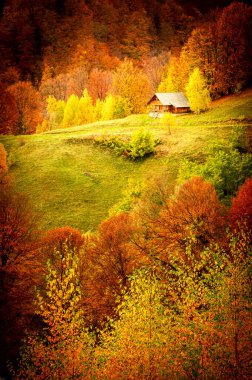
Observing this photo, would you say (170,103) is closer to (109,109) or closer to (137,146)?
(109,109)

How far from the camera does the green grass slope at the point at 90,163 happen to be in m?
44.6

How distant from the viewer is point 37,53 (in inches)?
6688

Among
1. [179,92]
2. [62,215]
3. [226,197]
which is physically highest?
[179,92]

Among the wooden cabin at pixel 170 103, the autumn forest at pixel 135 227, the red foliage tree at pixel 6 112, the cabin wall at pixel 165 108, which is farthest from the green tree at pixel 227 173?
the red foliage tree at pixel 6 112

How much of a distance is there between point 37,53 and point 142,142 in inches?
5736

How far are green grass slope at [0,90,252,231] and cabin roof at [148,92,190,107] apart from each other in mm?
6784

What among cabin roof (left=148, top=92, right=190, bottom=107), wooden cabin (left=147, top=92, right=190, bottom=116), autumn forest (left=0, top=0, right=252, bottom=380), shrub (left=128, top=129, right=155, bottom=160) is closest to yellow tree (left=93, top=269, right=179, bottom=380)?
autumn forest (left=0, top=0, right=252, bottom=380)

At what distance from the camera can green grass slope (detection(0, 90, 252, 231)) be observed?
44.6 meters

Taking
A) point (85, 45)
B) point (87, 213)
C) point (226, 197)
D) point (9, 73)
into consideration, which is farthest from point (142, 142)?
point (85, 45)

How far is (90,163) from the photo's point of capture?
177 feet

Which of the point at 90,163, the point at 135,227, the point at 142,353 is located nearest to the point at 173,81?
the point at 90,163

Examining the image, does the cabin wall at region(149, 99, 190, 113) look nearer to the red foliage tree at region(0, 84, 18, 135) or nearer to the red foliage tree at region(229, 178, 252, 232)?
the red foliage tree at region(0, 84, 18, 135)

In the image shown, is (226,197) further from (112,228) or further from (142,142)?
(142,142)

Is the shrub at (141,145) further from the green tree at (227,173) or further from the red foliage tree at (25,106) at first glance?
the red foliage tree at (25,106)
